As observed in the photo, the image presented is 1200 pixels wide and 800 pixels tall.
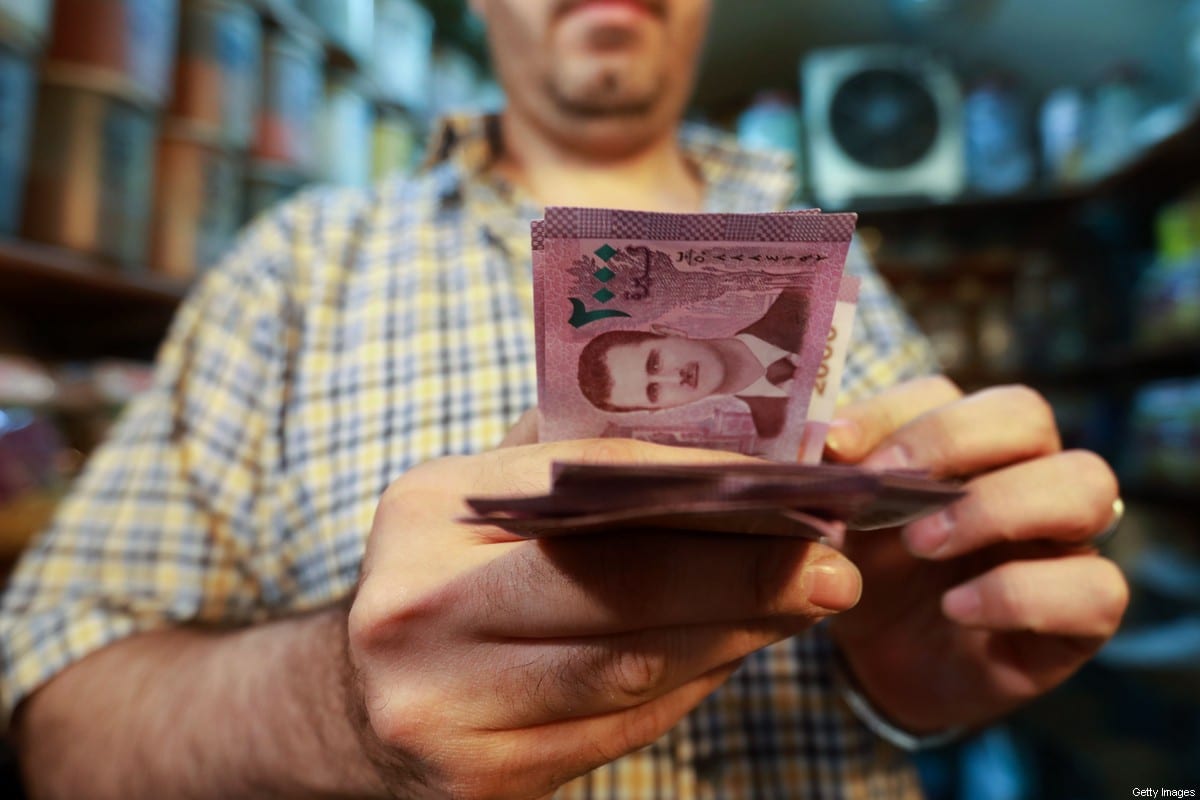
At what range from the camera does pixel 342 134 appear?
1765 millimetres

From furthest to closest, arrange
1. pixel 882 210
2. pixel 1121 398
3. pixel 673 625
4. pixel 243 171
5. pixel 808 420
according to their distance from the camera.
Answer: pixel 882 210
pixel 1121 398
pixel 243 171
pixel 808 420
pixel 673 625

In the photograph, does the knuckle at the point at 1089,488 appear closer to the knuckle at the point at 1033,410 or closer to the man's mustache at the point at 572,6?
the knuckle at the point at 1033,410

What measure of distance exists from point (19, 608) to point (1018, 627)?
968 mm

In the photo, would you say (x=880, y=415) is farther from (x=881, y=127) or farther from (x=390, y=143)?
(x=881, y=127)

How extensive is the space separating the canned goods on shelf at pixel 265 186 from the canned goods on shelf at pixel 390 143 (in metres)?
0.34

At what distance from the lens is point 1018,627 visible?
0.55m

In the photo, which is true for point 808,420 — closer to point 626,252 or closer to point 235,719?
point 626,252

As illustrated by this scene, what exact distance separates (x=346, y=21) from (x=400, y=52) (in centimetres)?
24

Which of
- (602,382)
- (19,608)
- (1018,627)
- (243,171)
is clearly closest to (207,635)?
(19,608)

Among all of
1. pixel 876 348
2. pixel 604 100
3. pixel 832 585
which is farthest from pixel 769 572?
pixel 604 100

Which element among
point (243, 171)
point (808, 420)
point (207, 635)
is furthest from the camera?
point (243, 171)

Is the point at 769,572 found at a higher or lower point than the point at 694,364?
lower

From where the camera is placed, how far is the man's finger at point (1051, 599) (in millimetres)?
551

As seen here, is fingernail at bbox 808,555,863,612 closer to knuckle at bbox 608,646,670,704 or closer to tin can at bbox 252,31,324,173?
knuckle at bbox 608,646,670,704
